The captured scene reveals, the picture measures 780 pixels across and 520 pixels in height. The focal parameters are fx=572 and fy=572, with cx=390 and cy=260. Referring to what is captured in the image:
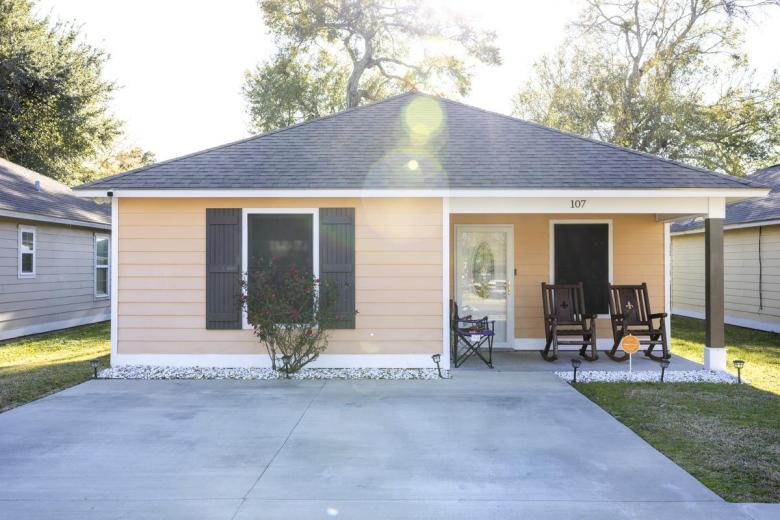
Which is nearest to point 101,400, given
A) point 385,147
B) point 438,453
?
point 438,453

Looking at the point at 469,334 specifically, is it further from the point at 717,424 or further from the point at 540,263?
the point at 717,424

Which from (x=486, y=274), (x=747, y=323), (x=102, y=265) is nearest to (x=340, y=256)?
(x=486, y=274)

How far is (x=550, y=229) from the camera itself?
30.0 feet

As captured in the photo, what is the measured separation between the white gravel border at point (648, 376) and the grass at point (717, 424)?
0.22 meters

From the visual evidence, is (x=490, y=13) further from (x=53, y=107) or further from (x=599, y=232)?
(x=53, y=107)

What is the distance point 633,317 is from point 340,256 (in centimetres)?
440

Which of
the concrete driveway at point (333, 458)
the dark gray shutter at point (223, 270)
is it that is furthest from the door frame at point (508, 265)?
the dark gray shutter at point (223, 270)

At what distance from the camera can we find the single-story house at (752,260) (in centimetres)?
1163

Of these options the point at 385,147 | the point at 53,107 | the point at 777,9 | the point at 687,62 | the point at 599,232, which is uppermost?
the point at 777,9

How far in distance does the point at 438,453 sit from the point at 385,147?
5.14 meters

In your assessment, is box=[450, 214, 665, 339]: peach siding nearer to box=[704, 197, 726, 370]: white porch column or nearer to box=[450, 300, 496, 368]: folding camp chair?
box=[450, 300, 496, 368]: folding camp chair

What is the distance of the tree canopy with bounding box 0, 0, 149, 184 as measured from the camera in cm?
1839

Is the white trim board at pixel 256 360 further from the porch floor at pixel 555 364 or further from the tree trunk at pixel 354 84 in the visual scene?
the tree trunk at pixel 354 84

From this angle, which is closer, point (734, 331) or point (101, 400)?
point (101, 400)
